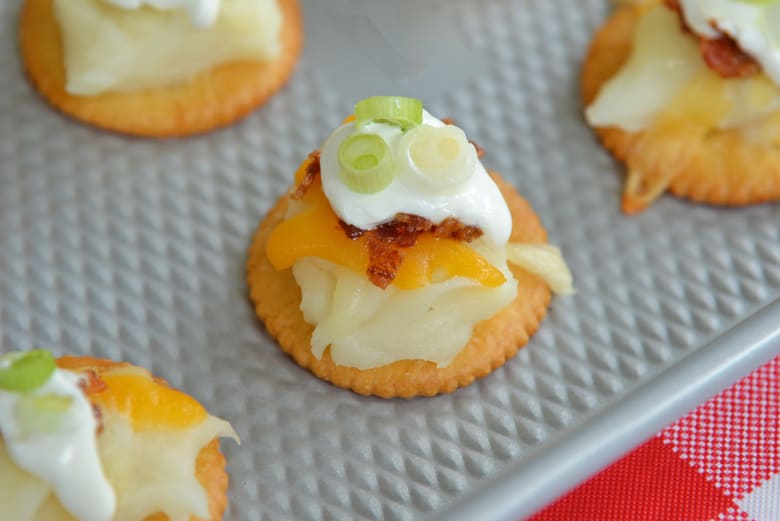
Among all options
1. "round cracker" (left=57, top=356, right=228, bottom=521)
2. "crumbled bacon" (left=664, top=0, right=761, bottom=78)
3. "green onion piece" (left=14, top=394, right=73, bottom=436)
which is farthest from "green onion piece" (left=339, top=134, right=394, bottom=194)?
"crumbled bacon" (left=664, top=0, right=761, bottom=78)

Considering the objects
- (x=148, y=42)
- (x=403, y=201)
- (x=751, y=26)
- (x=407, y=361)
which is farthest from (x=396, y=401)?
(x=751, y=26)

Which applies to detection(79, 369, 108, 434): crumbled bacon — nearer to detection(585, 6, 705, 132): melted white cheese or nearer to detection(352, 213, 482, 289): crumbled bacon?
detection(352, 213, 482, 289): crumbled bacon

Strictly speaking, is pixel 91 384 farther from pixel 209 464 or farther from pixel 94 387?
pixel 209 464

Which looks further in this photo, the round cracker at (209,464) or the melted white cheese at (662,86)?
the melted white cheese at (662,86)

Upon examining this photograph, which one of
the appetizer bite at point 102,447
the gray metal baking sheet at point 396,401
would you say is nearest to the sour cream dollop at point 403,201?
the gray metal baking sheet at point 396,401

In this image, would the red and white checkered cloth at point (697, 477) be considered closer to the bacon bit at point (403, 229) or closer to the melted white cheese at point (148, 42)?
the bacon bit at point (403, 229)
